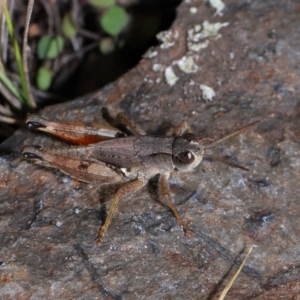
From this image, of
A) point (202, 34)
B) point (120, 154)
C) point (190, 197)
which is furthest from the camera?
point (202, 34)

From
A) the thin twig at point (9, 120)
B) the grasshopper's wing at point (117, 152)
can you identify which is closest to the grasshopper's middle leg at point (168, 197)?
the grasshopper's wing at point (117, 152)

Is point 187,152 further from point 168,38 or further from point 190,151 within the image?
point 168,38

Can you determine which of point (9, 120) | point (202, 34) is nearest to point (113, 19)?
point (202, 34)

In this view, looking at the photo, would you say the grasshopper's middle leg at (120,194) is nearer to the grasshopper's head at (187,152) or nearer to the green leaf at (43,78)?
the grasshopper's head at (187,152)

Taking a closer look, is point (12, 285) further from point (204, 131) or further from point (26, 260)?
point (204, 131)

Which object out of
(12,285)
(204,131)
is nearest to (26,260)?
(12,285)

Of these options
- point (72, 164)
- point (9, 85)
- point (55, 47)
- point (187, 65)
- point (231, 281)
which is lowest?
point (231, 281)
